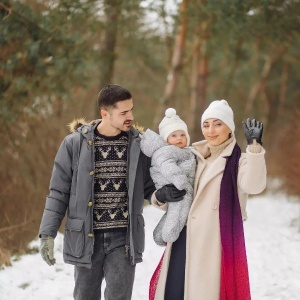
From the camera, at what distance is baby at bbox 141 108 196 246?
398 centimetres

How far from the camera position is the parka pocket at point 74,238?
393cm

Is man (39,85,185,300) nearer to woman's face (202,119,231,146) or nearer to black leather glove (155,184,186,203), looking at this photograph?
black leather glove (155,184,186,203)

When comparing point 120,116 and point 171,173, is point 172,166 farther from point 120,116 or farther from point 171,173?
point 120,116

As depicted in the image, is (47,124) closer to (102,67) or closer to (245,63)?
(102,67)

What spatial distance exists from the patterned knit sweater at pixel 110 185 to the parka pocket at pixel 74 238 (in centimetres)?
12

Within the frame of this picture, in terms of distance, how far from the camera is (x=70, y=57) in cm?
910

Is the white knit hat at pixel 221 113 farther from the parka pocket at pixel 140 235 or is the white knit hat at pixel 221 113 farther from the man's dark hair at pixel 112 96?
the parka pocket at pixel 140 235

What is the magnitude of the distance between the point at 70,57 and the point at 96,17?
91.1 inches

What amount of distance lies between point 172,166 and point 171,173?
5 centimetres

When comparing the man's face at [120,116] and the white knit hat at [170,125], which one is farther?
the white knit hat at [170,125]

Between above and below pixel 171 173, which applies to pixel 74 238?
below

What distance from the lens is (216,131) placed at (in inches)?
159

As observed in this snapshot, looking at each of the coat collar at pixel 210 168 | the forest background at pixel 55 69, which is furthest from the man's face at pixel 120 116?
the forest background at pixel 55 69

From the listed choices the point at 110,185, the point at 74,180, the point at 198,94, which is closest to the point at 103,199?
the point at 110,185
